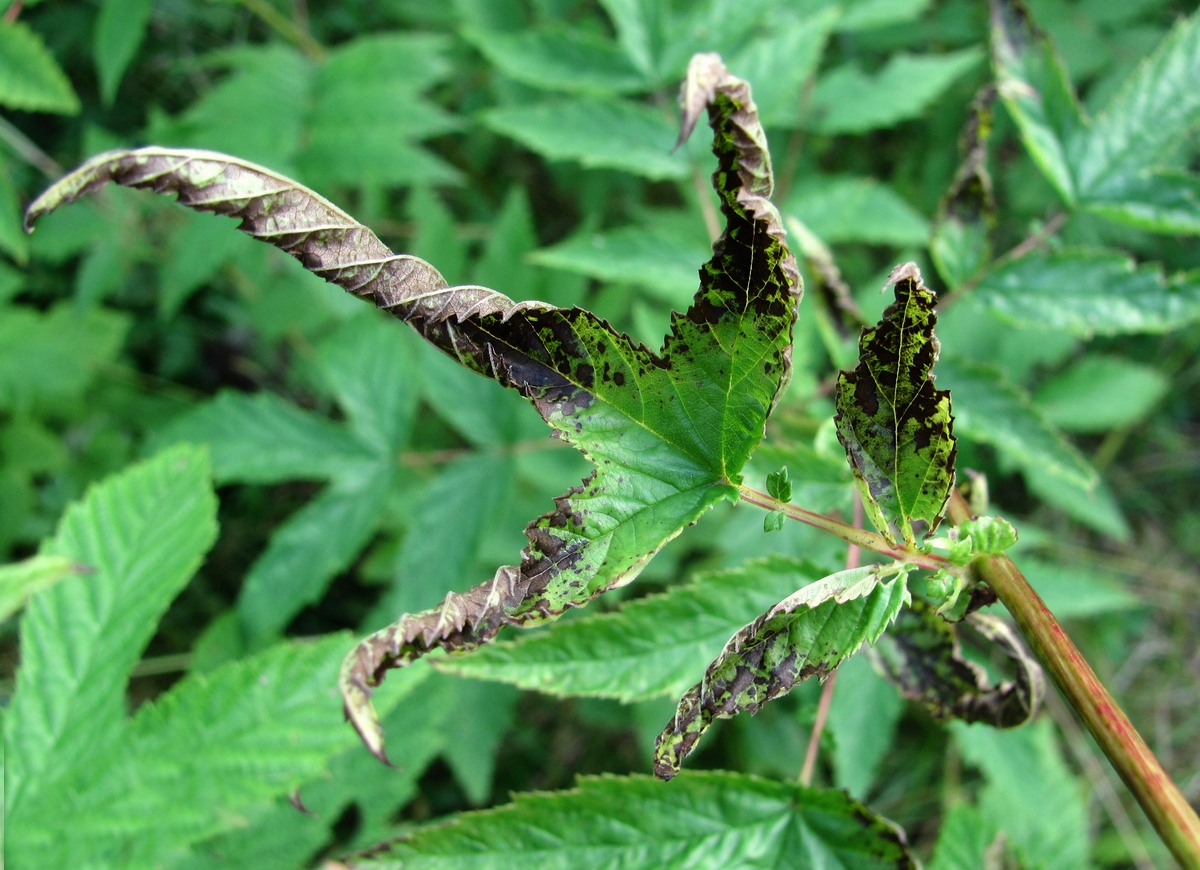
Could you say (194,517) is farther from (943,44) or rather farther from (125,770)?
(943,44)

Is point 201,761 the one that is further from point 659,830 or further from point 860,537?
point 860,537

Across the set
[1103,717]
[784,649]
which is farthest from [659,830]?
[1103,717]

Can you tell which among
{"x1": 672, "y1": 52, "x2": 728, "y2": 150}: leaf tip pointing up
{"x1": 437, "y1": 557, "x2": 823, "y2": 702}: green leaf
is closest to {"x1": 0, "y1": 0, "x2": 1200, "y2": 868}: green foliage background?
{"x1": 437, "y1": 557, "x2": 823, "y2": 702}: green leaf

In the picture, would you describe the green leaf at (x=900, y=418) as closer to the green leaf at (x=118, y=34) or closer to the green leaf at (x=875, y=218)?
the green leaf at (x=875, y=218)

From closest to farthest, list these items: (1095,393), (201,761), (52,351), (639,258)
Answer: (201,761), (639,258), (1095,393), (52,351)

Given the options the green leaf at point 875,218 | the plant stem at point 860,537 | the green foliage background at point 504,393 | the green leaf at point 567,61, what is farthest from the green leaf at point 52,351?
the plant stem at point 860,537

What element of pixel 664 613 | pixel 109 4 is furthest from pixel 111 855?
pixel 109 4

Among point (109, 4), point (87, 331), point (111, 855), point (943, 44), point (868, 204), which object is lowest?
point (111, 855)
